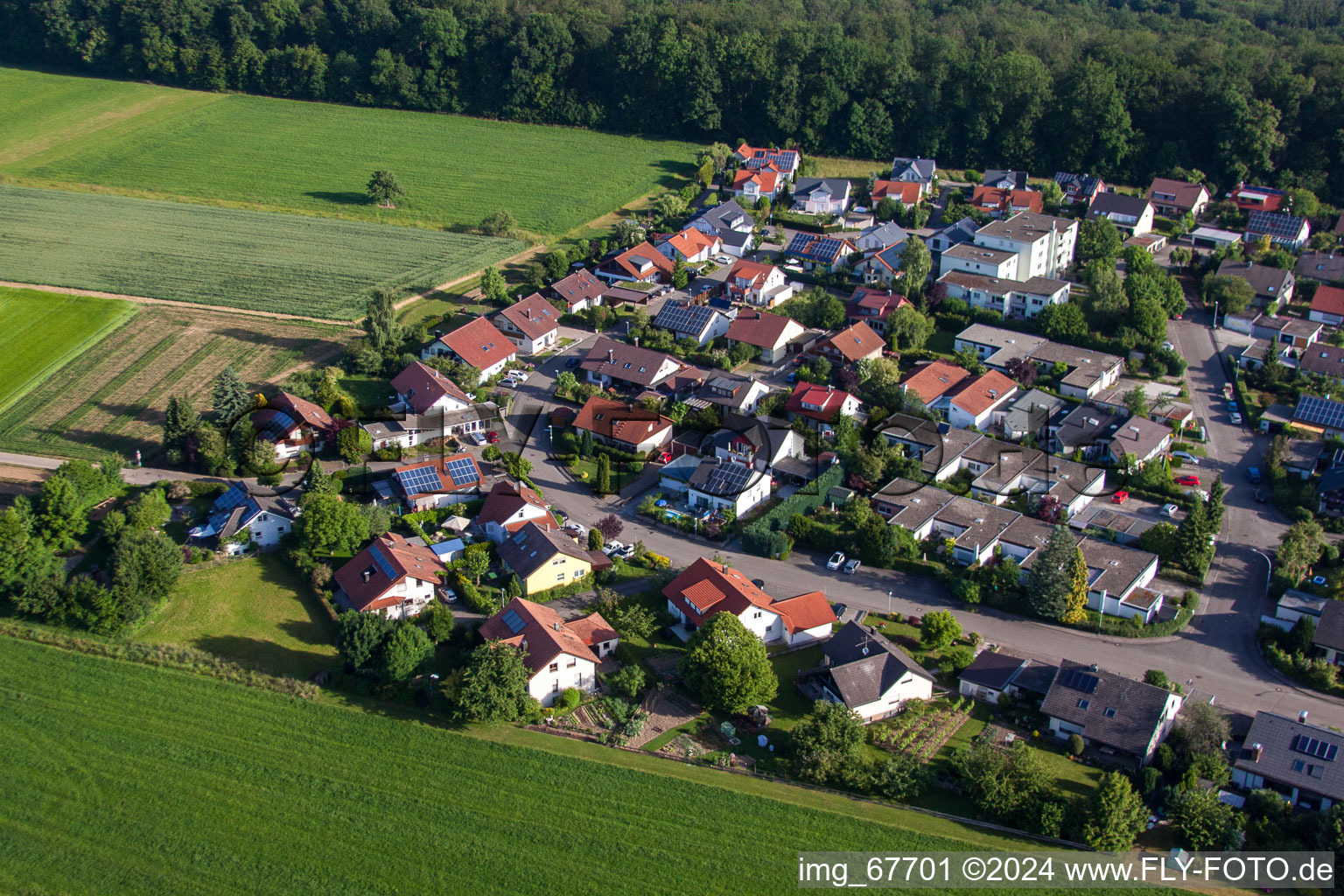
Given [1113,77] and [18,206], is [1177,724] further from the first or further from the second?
[18,206]

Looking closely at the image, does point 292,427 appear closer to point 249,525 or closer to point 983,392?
point 249,525

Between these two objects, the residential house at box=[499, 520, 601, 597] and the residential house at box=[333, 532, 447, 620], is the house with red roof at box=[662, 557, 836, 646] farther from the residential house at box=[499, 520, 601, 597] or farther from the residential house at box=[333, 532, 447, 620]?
the residential house at box=[333, 532, 447, 620]

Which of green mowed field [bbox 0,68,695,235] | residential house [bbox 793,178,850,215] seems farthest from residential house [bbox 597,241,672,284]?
residential house [bbox 793,178,850,215]

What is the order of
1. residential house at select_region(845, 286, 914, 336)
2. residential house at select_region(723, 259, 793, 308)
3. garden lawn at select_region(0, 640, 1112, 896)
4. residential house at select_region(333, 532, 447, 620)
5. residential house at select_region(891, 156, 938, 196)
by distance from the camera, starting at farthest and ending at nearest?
residential house at select_region(891, 156, 938, 196) → residential house at select_region(723, 259, 793, 308) → residential house at select_region(845, 286, 914, 336) → residential house at select_region(333, 532, 447, 620) → garden lawn at select_region(0, 640, 1112, 896)

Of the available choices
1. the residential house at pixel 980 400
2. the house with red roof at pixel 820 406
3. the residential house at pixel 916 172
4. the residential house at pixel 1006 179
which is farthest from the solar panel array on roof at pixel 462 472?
the residential house at pixel 1006 179

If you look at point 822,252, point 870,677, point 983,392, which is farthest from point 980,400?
point 822,252

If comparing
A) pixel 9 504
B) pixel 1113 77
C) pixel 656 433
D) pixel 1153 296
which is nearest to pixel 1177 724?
pixel 656 433
